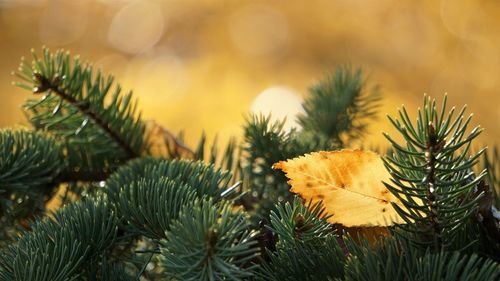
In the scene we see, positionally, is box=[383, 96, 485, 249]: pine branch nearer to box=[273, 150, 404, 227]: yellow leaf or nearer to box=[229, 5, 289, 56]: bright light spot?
box=[273, 150, 404, 227]: yellow leaf

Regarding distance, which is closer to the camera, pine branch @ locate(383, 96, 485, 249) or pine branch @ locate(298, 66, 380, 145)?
pine branch @ locate(383, 96, 485, 249)

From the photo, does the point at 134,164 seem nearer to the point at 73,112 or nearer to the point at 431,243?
the point at 73,112

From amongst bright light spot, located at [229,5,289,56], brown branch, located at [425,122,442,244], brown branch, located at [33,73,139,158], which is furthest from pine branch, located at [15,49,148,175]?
bright light spot, located at [229,5,289,56]

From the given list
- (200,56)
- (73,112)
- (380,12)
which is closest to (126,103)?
(73,112)

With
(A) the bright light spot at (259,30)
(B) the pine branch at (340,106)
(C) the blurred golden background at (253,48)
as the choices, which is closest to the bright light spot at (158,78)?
(C) the blurred golden background at (253,48)

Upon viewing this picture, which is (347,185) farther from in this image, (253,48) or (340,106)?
(253,48)

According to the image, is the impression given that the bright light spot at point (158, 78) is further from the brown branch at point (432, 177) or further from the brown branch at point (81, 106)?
the brown branch at point (432, 177)
